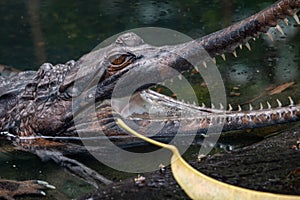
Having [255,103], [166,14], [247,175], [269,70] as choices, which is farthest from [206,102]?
[166,14]

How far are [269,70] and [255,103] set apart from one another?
31.2 inches

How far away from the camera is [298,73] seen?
553 centimetres

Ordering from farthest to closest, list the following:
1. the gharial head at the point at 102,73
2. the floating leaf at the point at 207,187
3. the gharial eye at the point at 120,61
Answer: the gharial eye at the point at 120,61 < the gharial head at the point at 102,73 < the floating leaf at the point at 207,187

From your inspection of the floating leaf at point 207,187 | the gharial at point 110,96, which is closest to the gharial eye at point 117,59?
the gharial at point 110,96

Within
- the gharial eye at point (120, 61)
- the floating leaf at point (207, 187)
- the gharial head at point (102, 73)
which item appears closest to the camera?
the floating leaf at point (207, 187)

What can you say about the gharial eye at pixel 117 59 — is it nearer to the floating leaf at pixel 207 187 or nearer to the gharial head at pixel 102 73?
the gharial head at pixel 102 73

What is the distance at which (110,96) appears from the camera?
4781 mm

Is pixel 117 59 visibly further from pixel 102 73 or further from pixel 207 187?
pixel 207 187

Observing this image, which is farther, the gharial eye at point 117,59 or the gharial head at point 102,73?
the gharial eye at point 117,59

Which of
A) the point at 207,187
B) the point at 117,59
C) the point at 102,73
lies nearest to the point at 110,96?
the point at 102,73

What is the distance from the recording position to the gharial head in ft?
13.2

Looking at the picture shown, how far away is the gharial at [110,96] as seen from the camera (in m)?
4.09

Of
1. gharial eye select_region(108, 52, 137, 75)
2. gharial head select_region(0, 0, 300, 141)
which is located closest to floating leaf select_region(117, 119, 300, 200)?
gharial head select_region(0, 0, 300, 141)

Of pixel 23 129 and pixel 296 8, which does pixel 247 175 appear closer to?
pixel 296 8
